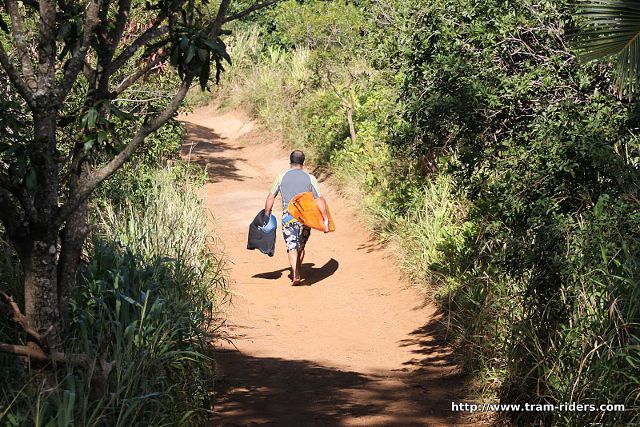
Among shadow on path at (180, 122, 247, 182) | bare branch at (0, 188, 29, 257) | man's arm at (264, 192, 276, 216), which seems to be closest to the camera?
bare branch at (0, 188, 29, 257)

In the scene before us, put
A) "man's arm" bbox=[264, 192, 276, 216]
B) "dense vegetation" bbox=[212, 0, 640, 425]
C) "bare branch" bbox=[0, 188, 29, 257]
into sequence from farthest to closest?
1. "man's arm" bbox=[264, 192, 276, 216]
2. "dense vegetation" bbox=[212, 0, 640, 425]
3. "bare branch" bbox=[0, 188, 29, 257]

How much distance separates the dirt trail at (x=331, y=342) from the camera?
271 inches

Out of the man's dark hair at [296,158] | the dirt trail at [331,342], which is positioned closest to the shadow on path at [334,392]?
the dirt trail at [331,342]

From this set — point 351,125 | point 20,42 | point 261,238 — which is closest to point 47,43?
point 20,42

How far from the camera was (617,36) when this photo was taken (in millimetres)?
5953

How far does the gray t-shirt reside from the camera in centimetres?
1109

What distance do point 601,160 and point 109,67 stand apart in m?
3.22

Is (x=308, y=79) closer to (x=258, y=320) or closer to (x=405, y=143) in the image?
(x=258, y=320)

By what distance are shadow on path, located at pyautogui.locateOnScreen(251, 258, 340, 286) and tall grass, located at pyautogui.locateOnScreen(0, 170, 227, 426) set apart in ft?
9.93

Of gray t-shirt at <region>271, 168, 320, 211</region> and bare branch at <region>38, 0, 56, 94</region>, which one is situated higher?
gray t-shirt at <region>271, 168, 320, 211</region>

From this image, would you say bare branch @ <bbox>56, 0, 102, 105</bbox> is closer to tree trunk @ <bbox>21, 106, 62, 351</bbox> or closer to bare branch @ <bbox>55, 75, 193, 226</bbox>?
tree trunk @ <bbox>21, 106, 62, 351</bbox>

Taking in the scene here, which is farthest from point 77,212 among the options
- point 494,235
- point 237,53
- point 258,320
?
point 237,53

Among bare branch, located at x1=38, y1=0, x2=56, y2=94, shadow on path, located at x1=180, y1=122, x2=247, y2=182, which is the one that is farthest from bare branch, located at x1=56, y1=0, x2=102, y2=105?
shadow on path, located at x1=180, y1=122, x2=247, y2=182

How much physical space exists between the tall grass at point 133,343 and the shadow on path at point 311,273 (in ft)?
9.93
